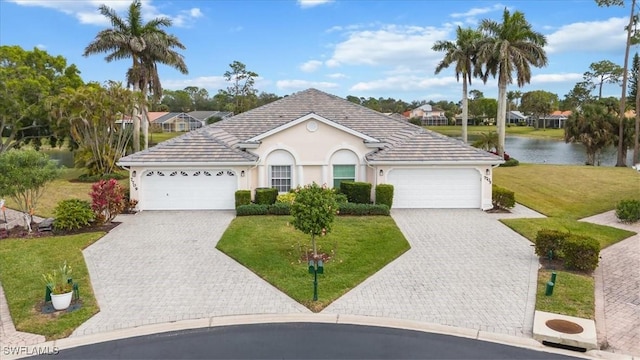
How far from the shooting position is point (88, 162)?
3100cm

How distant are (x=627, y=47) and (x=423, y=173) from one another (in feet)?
88.7

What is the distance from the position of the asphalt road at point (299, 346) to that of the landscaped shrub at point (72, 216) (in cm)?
1006

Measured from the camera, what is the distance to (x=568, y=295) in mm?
11242

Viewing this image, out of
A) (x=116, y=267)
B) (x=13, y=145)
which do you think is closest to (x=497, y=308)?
(x=116, y=267)

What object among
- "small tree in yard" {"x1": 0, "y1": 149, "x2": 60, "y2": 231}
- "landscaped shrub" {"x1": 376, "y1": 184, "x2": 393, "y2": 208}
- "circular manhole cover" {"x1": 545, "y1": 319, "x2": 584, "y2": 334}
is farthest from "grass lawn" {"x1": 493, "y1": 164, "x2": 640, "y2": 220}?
"small tree in yard" {"x1": 0, "y1": 149, "x2": 60, "y2": 231}

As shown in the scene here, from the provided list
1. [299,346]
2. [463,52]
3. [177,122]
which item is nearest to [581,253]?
[299,346]

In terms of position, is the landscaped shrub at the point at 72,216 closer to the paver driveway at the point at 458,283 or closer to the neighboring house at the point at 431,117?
the paver driveway at the point at 458,283

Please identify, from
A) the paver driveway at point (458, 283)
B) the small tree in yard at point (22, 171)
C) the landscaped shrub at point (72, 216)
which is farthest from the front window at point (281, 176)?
the small tree in yard at point (22, 171)

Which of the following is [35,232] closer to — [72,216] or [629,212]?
[72,216]

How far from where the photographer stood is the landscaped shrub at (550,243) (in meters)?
13.5

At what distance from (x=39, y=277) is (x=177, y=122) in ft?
274

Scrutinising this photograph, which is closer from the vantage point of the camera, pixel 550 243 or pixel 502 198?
pixel 550 243

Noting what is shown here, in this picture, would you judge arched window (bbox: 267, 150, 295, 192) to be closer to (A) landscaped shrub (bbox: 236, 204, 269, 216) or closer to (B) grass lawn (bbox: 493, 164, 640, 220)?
(A) landscaped shrub (bbox: 236, 204, 269, 216)

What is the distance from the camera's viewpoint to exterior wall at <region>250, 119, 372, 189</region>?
2223cm
